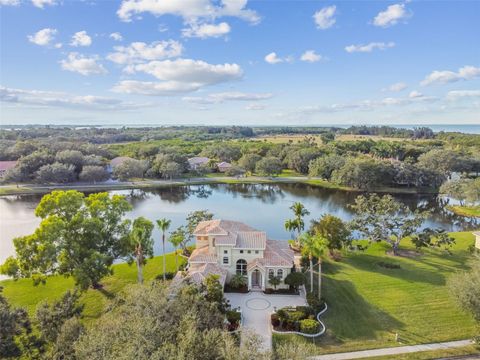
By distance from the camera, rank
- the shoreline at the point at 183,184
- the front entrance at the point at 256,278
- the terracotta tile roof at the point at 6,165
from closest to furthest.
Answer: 1. the front entrance at the point at 256,278
2. the shoreline at the point at 183,184
3. the terracotta tile roof at the point at 6,165

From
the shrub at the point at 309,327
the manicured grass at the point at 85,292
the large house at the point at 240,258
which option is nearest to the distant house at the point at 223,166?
the manicured grass at the point at 85,292

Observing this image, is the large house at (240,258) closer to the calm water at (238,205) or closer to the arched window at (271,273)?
the arched window at (271,273)

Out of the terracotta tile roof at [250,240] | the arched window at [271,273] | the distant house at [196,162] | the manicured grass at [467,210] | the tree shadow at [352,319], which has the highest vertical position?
the distant house at [196,162]

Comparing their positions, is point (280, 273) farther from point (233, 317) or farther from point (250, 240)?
point (233, 317)

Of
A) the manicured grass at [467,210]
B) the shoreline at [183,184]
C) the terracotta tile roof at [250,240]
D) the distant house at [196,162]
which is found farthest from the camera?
the distant house at [196,162]

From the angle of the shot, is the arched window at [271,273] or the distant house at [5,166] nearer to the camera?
the arched window at [271,273]

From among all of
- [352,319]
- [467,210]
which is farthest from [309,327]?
[467,210]
